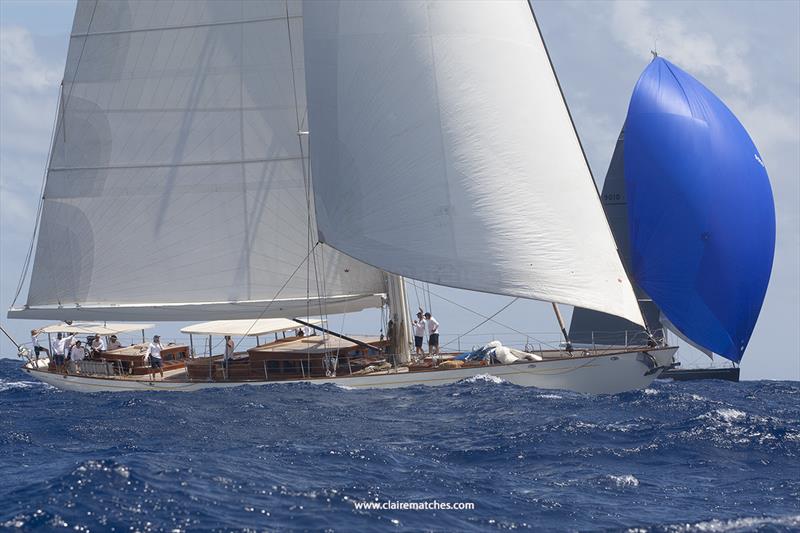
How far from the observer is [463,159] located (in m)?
22.6

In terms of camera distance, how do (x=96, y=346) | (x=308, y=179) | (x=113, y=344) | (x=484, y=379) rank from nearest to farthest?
(x=484, y=379), (x=308, y=179), (x=96, y=346), (x=113, y=344)

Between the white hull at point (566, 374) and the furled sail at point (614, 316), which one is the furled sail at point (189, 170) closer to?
the white hull at point (566, 374)

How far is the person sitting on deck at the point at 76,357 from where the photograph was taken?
93.9ft

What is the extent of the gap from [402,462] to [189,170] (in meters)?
13.6

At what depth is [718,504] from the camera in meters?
13.1

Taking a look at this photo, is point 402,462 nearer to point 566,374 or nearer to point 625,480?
point 625,480

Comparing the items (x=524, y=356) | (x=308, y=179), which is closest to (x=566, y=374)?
(x=524, y=356)

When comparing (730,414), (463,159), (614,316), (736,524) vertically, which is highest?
(463,159)

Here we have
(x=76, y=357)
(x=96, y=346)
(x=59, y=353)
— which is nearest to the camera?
(x=76, y=357)

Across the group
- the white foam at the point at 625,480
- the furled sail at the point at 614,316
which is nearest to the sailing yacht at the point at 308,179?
the furled sail at the point at 614,316

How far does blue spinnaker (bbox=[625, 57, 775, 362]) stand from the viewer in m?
27.4

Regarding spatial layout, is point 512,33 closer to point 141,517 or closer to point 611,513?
point 611,513

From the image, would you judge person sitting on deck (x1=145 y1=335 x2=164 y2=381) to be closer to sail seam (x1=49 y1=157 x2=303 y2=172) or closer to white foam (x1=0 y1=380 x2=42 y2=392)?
sail seam (x1=49 y1=157 x2=303 y2=172)

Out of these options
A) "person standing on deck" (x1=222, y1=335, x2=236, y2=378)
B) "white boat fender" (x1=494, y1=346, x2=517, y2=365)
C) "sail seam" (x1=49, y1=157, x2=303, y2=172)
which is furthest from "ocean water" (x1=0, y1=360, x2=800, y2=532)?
"sail seam" (x1=49, y1=157, x2=303, y2=172)
